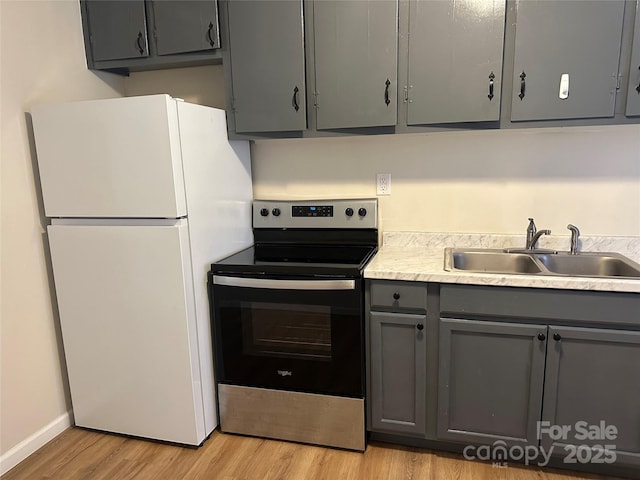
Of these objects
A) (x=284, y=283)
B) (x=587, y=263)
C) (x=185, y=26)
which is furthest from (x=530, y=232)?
(x=185, y=26)

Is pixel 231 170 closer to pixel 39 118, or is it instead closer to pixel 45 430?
pixel 39 118

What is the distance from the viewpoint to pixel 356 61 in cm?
204

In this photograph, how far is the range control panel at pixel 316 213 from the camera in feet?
7.94

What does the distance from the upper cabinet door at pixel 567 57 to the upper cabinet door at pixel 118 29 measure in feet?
5.76

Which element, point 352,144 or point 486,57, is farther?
point 352,144

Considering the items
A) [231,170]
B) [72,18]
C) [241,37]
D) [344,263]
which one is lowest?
[344,263]

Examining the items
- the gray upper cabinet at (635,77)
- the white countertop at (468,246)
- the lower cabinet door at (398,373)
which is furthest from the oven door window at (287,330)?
the gray upper cabinet at (635,77)

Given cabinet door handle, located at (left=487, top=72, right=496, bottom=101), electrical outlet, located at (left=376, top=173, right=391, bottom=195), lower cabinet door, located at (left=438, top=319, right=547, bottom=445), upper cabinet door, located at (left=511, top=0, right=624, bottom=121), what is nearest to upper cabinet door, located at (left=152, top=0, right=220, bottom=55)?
electrical outlet, located at (left=376, top=173, right=391, bottom=195)

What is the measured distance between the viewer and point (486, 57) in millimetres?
1903

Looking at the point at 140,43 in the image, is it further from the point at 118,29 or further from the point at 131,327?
the point at 131,327

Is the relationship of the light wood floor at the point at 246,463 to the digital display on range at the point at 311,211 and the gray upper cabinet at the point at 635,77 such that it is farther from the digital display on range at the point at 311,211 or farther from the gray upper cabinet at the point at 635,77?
the gray upper cabinet at the point at 635,77

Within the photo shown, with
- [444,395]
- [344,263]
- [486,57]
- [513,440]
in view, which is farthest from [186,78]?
[513,440]

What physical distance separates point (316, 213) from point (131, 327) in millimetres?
1093

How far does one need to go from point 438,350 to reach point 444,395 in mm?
210
